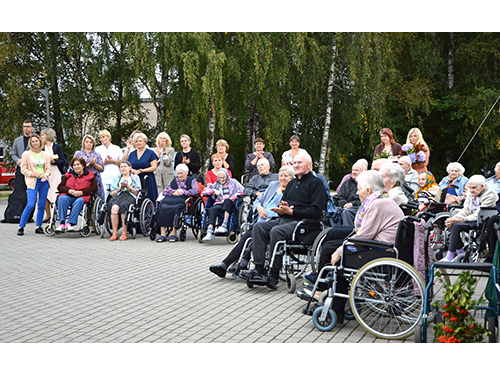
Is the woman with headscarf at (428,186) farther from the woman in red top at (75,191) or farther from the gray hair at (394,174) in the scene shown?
the woman in red top at (75,191)

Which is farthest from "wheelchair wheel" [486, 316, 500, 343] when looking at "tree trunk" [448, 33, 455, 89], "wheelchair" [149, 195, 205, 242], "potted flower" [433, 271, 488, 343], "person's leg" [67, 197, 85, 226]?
"tree trunk" [448, 33, 455, 89]

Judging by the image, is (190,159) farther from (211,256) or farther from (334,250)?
(334,250)

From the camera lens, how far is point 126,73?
21.7 meters

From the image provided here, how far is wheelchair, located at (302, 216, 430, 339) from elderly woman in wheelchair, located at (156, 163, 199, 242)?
5530 mm

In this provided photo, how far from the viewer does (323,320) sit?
4918 mm

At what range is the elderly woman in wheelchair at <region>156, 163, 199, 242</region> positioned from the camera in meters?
10.4

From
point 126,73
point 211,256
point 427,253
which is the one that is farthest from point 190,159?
point 126,73

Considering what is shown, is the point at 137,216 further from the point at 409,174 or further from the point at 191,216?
the point at 409,174

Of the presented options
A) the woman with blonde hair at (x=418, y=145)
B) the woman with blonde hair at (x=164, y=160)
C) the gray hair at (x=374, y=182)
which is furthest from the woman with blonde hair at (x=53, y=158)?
the gray hair at (x=374, y=182)

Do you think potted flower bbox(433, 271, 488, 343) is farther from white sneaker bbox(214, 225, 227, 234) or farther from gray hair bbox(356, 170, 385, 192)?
white sneaker bbox(214, 225, 227, 234)

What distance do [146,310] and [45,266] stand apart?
9.87 feet

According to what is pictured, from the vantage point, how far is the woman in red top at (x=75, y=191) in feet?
35.6

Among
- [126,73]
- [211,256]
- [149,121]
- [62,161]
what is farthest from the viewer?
[149,121]

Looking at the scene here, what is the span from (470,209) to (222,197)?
4.34 meters
